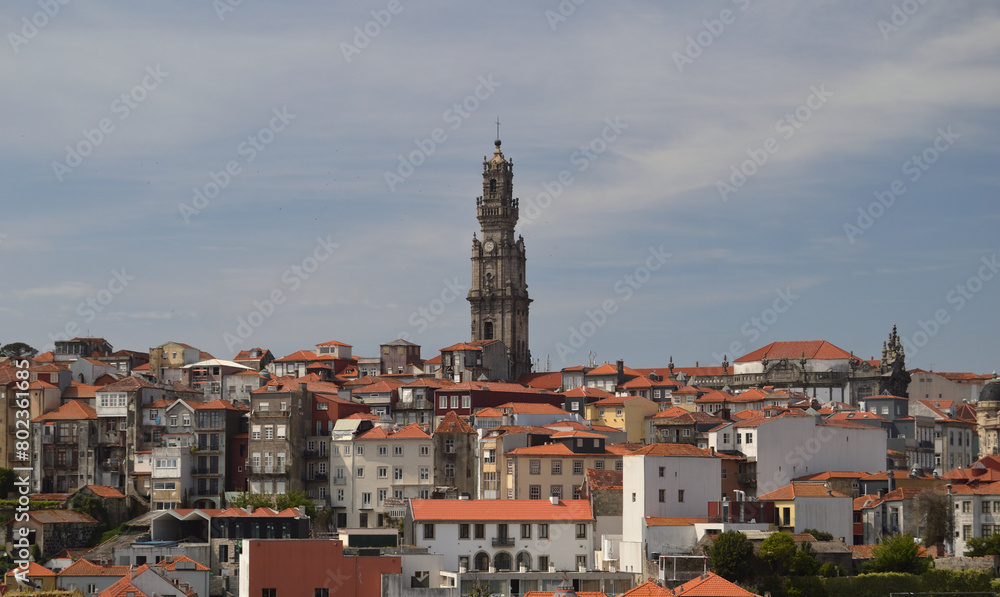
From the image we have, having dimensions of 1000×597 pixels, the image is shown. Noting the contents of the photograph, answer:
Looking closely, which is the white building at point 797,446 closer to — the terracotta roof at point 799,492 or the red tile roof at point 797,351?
the terracotta roof at point 799,492

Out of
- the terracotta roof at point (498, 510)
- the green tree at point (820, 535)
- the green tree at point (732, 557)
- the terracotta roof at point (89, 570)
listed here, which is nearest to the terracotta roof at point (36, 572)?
the terracotta roof at point (89, 570)

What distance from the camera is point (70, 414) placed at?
364 ft

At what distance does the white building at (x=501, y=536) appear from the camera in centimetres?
8819

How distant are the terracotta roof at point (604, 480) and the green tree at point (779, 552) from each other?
497 inches

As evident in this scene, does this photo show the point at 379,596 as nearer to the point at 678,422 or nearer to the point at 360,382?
the point at 678,422

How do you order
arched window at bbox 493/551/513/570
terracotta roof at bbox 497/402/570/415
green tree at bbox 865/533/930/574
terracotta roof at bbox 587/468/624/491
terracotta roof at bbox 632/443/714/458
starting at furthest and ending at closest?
terracotta roof at bbox 497/402/570/415, terracotta roof at bbox 587/468/624/491, terracotta roof at bbox 632/443/714/458, arched window at bbox 493/551/513/570, green tree at bbox 865/533/930/574

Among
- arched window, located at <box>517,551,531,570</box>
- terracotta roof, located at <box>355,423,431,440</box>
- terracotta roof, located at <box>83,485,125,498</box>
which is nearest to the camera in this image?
arched window, located at <box>517,551,531,570</box>

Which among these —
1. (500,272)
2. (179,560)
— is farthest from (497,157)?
(179,560)

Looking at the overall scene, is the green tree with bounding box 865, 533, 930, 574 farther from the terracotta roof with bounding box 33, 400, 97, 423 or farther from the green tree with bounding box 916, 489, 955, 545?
the terracotta roof with bounding box 33, 400, 97, 423

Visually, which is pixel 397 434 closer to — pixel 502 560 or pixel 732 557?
pixel 502 560

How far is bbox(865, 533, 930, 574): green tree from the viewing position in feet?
269

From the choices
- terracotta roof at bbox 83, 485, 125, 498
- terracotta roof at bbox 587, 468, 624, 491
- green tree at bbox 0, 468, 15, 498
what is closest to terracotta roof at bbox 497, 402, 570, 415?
terracotta roof at bbox 587, 468, 624, 491

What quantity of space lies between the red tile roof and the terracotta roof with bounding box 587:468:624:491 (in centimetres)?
5425

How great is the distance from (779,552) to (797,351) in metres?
67.7
